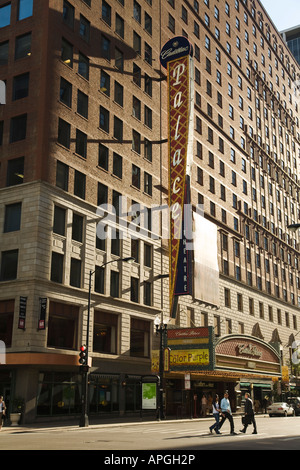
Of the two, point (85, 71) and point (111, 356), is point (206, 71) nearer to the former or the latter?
point (85, 71)

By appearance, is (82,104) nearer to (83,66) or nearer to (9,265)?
(83,66)

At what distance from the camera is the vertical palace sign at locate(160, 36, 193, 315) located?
157 ft

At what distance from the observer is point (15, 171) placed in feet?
131

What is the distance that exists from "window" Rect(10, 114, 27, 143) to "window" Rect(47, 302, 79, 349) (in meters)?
13.1

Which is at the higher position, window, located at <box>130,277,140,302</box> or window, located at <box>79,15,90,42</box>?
window, located at <box>79,15,90,42</box>

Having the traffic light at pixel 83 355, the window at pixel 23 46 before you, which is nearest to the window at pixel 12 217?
the traffic light at pixel 83 355

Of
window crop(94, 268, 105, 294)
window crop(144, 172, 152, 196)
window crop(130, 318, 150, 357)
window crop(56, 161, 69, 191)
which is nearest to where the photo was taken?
window crop(56, 161, 69, 191)

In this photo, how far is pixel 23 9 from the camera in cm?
4375

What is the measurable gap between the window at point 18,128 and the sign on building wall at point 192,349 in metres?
21.0

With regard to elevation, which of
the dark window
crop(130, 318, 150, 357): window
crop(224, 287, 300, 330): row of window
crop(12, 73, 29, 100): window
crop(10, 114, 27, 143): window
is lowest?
crop(130, 318, 150, 357): window

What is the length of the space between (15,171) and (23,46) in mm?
10919

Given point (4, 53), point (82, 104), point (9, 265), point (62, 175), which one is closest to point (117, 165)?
point (82, 104)

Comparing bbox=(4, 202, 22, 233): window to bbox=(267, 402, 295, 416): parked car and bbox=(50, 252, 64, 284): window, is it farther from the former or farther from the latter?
bbox=(267, 402, 295, 416): parked car

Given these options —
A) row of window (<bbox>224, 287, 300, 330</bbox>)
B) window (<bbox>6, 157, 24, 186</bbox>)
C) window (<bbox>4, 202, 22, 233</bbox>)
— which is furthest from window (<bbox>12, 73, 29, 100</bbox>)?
row of window (<bbox>224, 287, 300, 330</bbox>)
